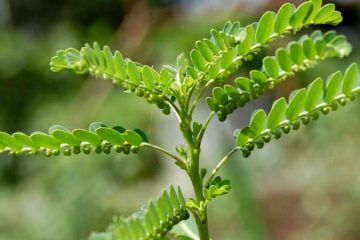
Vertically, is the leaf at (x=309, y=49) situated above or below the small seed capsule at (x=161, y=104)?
below

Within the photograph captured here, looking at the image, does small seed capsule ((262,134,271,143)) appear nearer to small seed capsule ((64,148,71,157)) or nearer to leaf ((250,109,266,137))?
leaf ((250,109,266,137))

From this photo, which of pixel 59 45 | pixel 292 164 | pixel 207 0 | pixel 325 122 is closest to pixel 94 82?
pixel 59 45

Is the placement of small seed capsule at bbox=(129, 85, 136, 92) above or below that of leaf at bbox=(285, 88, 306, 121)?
above

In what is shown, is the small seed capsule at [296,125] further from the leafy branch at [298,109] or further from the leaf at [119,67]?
the leaf at [119,67]

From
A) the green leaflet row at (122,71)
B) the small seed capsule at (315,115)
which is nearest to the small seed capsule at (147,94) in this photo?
the green leaflet row at (122,71)

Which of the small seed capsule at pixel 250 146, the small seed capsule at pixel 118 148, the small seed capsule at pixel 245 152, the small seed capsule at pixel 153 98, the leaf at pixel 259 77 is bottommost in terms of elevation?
the small seed capsule at pixel 245 152

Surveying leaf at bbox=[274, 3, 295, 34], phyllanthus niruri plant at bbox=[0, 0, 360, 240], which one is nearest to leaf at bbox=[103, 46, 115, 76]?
phyllanthus niruri plant at bbox=[0, 0, 360, 240]
